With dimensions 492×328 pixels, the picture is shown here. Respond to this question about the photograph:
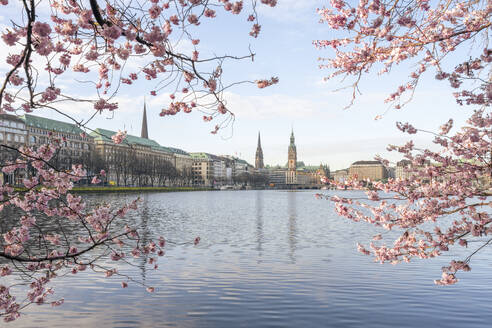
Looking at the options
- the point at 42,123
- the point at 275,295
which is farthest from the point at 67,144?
the point at 275,295

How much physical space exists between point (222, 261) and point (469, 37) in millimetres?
15165

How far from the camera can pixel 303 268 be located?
A: 20219 millimetres

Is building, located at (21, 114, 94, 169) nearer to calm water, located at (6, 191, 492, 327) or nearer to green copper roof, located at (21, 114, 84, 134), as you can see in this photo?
green copper roof, located at (21, 114, 84, 134)

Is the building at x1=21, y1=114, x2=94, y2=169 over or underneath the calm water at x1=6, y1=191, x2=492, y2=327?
over

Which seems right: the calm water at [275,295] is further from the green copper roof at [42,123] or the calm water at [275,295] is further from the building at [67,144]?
the green copper roof at [42,123]

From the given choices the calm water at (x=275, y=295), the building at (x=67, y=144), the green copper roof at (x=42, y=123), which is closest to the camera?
the calm water at (x=275, y=295)

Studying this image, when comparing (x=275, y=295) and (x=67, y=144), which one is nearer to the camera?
(x=275, y=295)

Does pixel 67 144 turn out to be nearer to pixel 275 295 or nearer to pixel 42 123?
pixel 42 123

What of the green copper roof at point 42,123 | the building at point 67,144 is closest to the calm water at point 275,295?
the building at point 67,144

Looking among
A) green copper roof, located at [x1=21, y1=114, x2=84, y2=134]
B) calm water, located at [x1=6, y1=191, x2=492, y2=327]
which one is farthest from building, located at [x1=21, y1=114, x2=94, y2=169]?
calm water, located at [x1=6, y1=191, x2=492, y2=327]

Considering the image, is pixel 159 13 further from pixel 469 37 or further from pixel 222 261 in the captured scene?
pixel 222 261

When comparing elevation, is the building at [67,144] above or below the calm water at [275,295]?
above

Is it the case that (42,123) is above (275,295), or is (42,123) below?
above

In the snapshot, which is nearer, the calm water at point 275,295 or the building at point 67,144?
the calm water at point 275,295
